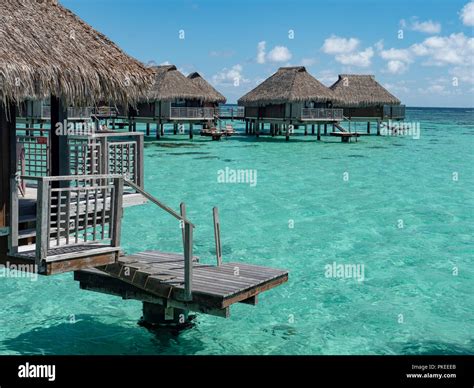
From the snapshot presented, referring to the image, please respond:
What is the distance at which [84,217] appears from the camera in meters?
8.23

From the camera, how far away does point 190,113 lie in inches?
1810

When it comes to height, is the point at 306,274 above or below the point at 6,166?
below

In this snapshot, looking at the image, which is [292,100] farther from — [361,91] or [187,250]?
[187,250]

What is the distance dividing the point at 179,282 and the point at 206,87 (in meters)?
44.6

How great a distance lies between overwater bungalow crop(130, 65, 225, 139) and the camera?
149 feet

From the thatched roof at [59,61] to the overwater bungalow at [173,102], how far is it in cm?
3545

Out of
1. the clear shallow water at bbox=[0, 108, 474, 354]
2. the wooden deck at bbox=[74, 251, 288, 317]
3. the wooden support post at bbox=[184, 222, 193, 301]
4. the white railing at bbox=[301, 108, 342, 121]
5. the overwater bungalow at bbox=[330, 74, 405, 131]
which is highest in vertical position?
the overwater bungalow at bbox=[330, 74, 405, 131]

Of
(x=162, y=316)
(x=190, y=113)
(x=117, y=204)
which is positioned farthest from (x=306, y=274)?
(x=190, y=113)

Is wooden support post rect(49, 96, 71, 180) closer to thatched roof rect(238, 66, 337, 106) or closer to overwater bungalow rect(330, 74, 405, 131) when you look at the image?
thatched roof rect(238, 66, 337, 106)

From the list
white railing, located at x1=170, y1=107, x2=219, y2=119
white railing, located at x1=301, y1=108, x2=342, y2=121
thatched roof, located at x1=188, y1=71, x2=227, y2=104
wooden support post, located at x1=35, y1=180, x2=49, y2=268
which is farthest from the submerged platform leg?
thatched roof, located at x1=188, y1=71, x2=227, y2=104

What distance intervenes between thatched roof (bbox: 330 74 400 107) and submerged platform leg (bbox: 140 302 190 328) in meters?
45.6

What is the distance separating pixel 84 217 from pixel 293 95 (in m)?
38.8

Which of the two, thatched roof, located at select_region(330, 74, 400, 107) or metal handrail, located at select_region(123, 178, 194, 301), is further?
thatched roof, located at select_region(330, 74, 400, 107)
